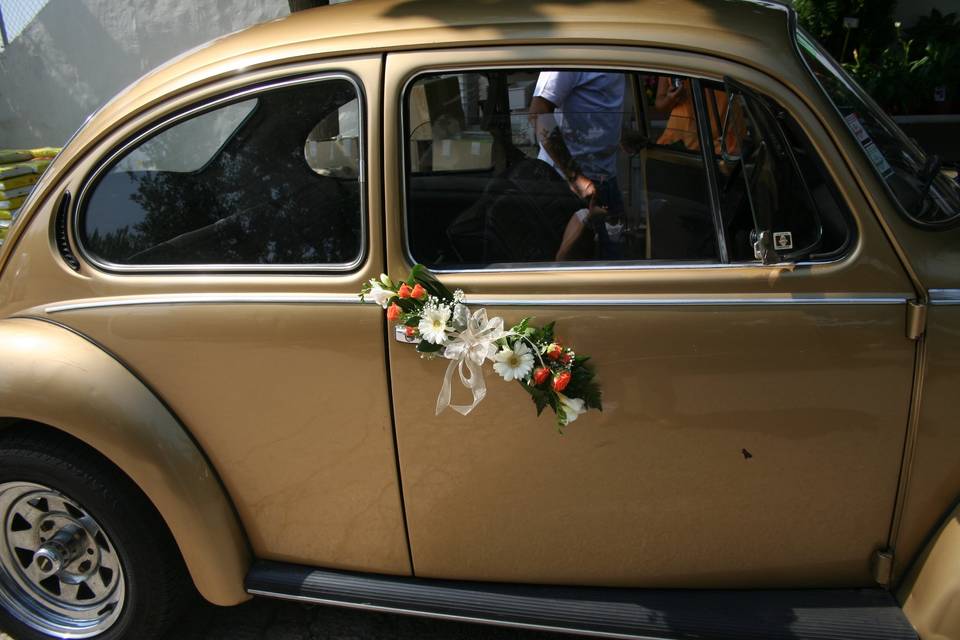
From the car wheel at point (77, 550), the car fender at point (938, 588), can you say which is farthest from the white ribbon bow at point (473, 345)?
the car fender at point (938, 588)

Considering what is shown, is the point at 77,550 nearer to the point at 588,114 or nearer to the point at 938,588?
the point at 588,114

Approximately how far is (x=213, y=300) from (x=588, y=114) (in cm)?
117

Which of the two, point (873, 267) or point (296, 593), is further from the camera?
point (296, 593)

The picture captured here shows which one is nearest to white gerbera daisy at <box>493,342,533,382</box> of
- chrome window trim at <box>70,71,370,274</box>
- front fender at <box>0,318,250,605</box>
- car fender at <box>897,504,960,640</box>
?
chrome window trim at <box>70,71,370,274</box>

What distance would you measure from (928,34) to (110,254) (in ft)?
24.9

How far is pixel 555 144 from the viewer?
89.4 inches

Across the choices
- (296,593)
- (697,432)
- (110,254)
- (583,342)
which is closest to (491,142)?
(583,342)

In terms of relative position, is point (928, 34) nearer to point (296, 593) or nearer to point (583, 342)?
point (583, 342)

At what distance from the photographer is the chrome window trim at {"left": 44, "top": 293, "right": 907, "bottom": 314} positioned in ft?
6.63

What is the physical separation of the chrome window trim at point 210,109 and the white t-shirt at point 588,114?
0.50 m

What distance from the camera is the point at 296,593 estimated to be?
2.47 m

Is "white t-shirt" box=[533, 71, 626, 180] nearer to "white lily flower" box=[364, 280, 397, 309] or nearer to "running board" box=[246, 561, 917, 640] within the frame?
"white lily flower" box=[364, 280, 397, 309]

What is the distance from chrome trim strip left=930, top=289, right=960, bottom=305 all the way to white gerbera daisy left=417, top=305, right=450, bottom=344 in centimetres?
120

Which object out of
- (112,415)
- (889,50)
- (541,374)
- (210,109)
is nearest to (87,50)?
(210,109)
